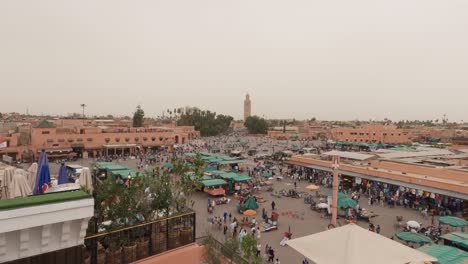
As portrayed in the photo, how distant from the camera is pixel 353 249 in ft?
22.2

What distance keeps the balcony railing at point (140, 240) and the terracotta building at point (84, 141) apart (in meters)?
41.7

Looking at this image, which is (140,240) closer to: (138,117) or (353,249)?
(353,249)

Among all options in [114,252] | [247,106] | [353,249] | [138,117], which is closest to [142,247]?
[114,252]

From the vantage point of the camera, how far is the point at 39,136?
43031 millimetres

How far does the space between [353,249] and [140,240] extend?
496 centimetres

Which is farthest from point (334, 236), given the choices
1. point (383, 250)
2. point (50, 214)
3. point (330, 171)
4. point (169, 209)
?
point (330, 171)

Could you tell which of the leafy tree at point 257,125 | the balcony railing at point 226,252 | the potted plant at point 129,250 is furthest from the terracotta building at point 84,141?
the leafy tree at point 257,125

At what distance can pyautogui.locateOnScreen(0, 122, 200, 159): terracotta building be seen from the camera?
42031mm

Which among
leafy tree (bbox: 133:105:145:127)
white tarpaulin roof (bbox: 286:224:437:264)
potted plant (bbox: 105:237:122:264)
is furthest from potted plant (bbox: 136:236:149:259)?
leafy tree (bbox: 133:105:145:127)

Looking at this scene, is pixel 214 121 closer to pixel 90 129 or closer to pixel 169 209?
pixel 90 129

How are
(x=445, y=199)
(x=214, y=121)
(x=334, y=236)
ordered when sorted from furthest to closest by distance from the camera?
(x=214, y=121)
(x=445, y=199)
(x=334, y=236)

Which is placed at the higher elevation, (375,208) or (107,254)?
(107,254)

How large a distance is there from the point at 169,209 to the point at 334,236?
462 centimetres

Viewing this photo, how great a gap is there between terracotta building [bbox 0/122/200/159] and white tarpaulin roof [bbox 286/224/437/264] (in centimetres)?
4470
